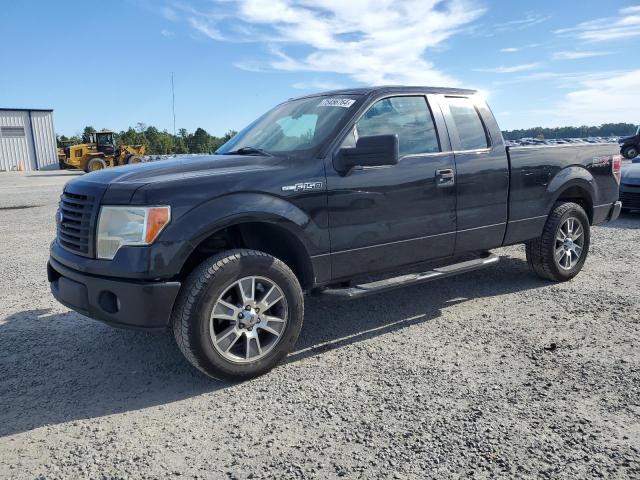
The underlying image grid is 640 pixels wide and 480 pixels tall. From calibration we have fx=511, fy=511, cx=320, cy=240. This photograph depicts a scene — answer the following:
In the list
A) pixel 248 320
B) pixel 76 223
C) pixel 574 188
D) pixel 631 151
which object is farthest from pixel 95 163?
pixel 631 151

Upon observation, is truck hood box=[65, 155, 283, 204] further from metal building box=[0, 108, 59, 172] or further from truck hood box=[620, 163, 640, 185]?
metal building box=[0, 108, 59, 172]

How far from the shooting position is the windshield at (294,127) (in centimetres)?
400

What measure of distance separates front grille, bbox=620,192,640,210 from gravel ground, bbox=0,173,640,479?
563 centimetres

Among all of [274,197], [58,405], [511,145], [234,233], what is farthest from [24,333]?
[511,145]

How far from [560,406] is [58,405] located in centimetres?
298

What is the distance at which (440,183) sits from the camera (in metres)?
4.30

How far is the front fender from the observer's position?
3.12 metres

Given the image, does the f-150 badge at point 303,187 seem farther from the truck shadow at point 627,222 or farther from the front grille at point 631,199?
the front grille at point 631,199

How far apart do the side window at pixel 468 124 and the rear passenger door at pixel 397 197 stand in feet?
0.79

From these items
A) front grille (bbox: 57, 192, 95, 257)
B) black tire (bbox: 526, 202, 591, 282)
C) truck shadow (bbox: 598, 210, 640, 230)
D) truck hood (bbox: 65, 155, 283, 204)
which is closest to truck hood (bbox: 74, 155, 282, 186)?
truck hood (bbox: 65, 155, 283, 204)

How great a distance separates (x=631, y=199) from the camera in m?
9.74

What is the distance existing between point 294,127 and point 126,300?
1992mm

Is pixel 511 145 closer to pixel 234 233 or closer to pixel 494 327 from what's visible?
pixel 494 327

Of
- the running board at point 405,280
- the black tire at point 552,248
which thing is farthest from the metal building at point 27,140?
the running board at point 405,280
